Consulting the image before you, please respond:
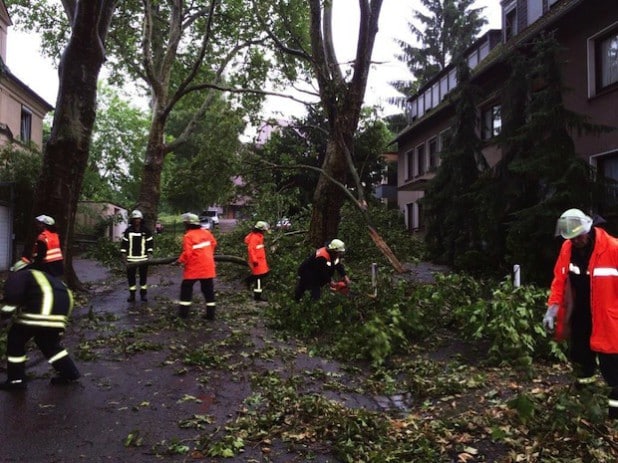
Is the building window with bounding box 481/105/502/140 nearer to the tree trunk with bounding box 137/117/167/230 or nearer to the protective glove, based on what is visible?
the tree trunk with bounding box 137/117/167/230

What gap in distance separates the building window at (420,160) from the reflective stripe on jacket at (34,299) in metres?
23.7

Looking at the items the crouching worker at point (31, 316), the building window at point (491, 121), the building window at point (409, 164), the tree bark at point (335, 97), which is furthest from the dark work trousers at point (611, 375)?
the building window at point (409, 164)

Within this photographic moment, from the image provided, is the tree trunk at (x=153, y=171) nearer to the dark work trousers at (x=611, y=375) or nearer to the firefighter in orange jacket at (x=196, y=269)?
the firefighter in orange jacket at (x=196, y=269)

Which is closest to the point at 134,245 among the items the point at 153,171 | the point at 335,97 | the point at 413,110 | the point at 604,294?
the point at 335,97

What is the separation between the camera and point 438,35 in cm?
3966

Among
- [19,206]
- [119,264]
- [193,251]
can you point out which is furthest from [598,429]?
[19,206]

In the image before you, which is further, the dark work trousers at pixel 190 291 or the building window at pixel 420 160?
the building window at pixel 420 160

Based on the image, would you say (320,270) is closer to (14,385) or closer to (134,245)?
(134,245)

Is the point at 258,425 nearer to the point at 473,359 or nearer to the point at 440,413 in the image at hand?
the point at 440,413

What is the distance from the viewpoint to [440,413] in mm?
5203

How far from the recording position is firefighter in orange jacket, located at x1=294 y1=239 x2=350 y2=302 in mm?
9242

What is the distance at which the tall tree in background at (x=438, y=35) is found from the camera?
39094 mm

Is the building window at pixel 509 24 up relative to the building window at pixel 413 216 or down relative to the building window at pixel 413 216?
up

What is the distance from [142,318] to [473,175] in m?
11.2
